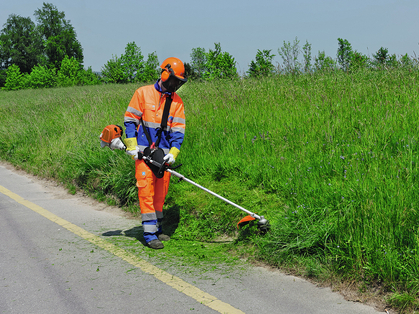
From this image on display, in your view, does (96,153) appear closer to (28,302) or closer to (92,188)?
(92,188)

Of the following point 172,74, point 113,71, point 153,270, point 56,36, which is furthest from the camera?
point 56,36

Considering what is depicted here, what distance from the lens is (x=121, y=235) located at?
4.80 metres

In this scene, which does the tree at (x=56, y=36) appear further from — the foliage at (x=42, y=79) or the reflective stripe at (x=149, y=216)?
the reflective stripe at (x=149, y=216)

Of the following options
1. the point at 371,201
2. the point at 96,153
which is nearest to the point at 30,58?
the point at 96,153

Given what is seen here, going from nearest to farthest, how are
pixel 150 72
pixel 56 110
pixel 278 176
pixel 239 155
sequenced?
1. pixel 278 176
2. pixel 239 155
3. pixel 56 110
4. pixel 150 72

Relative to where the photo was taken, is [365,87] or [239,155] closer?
[239,155]

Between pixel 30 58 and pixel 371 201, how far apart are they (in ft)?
312

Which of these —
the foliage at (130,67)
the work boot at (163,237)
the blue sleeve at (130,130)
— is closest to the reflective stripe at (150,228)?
the work boot at (163,237)

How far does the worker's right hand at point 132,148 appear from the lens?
14.5ft

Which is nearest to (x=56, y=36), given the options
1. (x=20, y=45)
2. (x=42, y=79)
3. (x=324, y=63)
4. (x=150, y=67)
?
(x=20, y=45)

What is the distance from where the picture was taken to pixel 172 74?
4418mm

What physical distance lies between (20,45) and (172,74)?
94960 mm

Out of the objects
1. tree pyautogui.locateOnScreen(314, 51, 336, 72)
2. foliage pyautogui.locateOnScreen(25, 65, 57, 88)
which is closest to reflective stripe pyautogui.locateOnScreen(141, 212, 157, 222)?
tree pyautogui.locateOnScreen(314, 51, 336, 72)

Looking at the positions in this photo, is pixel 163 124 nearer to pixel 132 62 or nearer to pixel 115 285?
pixel 115 285
